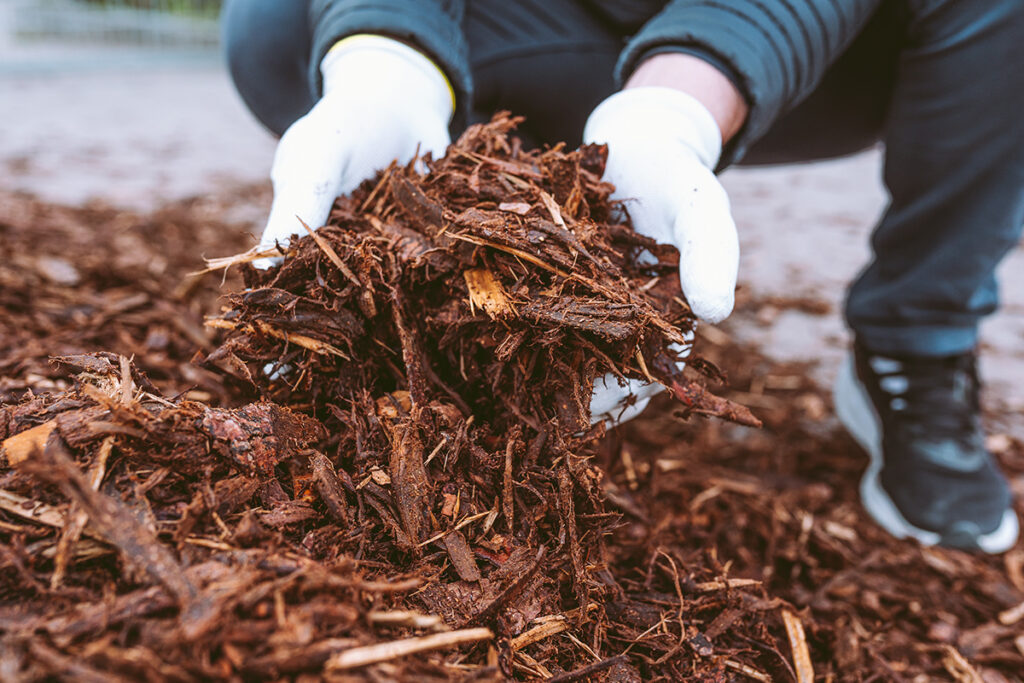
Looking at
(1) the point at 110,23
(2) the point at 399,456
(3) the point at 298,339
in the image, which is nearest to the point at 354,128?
(3) the point at 298,339

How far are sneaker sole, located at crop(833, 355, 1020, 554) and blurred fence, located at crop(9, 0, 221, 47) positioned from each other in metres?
12.2

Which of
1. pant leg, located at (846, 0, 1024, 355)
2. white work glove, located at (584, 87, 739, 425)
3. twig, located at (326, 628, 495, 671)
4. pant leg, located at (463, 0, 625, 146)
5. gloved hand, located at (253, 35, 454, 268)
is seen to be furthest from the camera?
pant leg, located at (463, 0, 625, 146)

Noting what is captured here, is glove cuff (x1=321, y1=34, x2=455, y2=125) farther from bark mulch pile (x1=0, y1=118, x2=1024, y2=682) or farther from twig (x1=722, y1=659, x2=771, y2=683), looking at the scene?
twig (x1=722, y1=659, x2=771, y2=683)

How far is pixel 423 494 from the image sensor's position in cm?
110

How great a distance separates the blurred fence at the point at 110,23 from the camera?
34.9ft

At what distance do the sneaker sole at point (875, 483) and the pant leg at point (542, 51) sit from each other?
146 cm

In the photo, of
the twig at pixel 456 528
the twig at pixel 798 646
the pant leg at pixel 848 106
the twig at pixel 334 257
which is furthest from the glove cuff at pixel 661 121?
the twig at pixel 798 646

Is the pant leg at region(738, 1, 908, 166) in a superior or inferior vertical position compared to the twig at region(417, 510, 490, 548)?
superior

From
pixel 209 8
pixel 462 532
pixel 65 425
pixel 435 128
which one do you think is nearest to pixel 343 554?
pixel 462 532

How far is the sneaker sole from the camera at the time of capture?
6.47ft

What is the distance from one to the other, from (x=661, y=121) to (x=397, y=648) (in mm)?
Result: 1267

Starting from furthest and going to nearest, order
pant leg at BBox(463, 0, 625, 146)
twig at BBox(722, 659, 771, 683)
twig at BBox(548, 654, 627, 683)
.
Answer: pant leg at BBox(463, 0, 625, 146) < twig at BBox(722, 659, 771, 683) < twig at BBox(548, 654, 627, 683)

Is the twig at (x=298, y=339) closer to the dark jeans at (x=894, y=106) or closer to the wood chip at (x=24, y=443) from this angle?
the wood chip at (x=24, y=443)

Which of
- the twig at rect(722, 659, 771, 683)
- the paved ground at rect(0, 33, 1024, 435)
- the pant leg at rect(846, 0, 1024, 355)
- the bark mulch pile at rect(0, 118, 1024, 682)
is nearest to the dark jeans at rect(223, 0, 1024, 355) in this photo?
the pant leg at rect(846, 0, 1024, 355)
